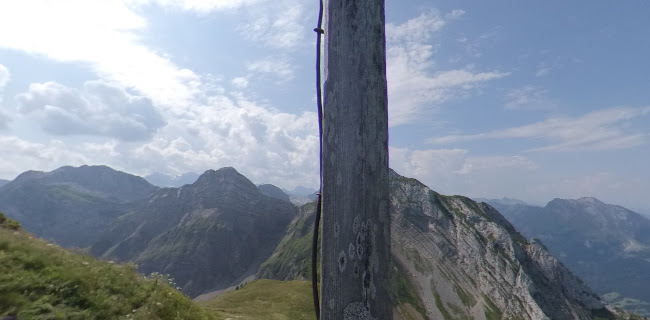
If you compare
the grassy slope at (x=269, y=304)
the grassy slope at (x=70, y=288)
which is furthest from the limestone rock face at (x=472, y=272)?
the grassy slope at (x=70, y=288)

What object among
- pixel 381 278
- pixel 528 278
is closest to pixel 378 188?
pixel 381 278

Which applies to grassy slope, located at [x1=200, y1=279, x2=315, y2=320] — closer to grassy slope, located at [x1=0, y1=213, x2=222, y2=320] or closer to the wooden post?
grassy slope, located at [x1=0, y1=213, x2=222, y2=320]

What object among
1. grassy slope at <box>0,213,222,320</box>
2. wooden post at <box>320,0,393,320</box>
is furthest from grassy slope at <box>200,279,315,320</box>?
wooden post at <box>320,0,393,320</box>

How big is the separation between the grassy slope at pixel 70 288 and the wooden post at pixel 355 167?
8.02 m

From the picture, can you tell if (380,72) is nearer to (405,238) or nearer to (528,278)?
(528,278)

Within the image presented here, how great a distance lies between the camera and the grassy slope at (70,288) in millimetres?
7521

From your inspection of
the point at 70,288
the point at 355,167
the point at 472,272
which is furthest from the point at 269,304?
the point at 472,272

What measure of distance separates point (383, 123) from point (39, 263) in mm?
11085

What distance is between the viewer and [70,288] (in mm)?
8664

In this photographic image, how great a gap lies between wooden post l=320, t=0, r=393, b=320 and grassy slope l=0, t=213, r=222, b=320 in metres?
8.02

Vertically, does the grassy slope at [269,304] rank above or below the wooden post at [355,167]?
below

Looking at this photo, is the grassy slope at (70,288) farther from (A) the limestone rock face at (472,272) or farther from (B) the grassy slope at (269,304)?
(A) the limestone rock face at (472,272)

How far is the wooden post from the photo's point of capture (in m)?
2.67

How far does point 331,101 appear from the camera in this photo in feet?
9.59
